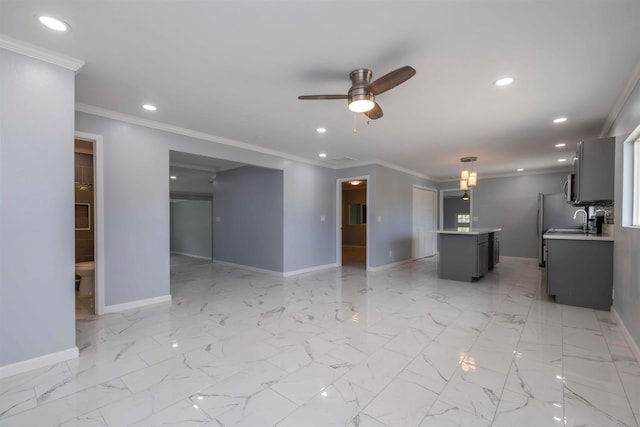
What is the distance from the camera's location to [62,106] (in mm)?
2326

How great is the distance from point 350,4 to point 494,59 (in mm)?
1293

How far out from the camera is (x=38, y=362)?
86.6 inches

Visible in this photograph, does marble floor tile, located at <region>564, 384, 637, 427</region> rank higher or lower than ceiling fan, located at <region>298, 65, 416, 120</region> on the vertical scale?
lower

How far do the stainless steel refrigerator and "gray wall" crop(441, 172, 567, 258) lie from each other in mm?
584

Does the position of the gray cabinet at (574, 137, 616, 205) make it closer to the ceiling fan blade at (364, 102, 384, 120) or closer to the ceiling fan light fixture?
the ceiling fan blade at (364, 102, 384, 120)

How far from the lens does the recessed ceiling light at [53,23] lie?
185 cm

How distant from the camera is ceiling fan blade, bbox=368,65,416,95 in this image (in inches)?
78.3

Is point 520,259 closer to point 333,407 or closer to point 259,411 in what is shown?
point 333,407

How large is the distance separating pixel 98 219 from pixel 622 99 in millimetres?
5714

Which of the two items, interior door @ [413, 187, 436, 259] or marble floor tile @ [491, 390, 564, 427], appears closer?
marble floor tile @ [491, 390, 564, 427]

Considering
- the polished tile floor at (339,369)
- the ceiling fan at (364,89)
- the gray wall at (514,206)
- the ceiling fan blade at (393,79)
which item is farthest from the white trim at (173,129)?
the gray wall at (514,206)

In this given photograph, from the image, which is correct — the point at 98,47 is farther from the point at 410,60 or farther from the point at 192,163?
the point at 192,163

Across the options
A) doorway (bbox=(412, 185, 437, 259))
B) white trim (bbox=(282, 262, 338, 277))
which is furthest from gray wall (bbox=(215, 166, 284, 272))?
doorway (bbox=(412, 185, 437, 259))

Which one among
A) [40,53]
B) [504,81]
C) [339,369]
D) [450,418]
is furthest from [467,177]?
[40,53]
